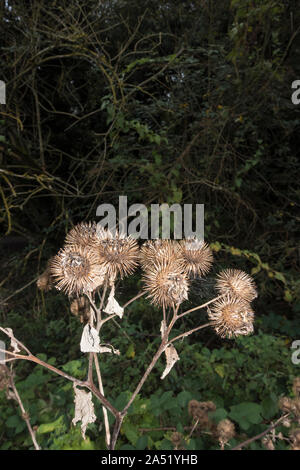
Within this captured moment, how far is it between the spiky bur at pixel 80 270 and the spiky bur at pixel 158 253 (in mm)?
147

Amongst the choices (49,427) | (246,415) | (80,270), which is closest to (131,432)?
(49,427)

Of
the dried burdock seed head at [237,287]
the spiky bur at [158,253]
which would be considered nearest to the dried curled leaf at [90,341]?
the spiky bur at [158,253]

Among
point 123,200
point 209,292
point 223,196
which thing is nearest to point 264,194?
point 223,196

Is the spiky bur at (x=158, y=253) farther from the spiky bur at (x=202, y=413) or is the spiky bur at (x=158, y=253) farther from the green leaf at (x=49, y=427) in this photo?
the green leaf at (x=49, y=427)

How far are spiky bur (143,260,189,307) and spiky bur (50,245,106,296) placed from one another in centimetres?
13

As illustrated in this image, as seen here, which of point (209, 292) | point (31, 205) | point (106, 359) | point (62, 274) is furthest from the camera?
point (31, 205)

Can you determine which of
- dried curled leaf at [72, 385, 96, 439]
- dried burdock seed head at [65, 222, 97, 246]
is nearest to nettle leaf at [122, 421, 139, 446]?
dried curled leaf at [72, 385, 96, 439]

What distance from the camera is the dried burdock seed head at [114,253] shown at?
0.86 meters

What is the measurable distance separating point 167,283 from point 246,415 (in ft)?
2.98

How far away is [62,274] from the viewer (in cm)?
84

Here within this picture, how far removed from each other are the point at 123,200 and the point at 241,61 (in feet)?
4.68

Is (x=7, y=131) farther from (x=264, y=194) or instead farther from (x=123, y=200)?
(x=264, y=194)

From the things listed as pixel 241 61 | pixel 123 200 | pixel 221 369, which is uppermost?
pixel 241 61

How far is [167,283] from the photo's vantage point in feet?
2.74
